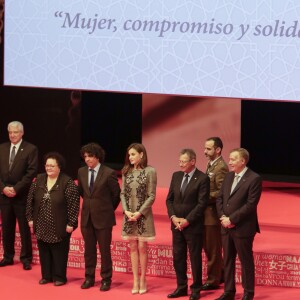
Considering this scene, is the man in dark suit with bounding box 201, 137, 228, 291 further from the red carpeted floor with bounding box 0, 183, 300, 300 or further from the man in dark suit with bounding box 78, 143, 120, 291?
the man in dark suit with bounding box 78, 143, 120, 291

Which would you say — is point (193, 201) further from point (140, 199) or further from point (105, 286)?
point (105, 286)

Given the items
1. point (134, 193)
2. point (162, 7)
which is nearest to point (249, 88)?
point (162, 7)

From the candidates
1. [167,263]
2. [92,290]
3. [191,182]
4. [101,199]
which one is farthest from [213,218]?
[92,290]

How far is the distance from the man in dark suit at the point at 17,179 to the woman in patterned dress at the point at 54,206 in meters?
0.57

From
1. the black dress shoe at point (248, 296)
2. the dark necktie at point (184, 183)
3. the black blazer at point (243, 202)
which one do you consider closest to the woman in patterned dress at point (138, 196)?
the dark necktie at point (184, 183)

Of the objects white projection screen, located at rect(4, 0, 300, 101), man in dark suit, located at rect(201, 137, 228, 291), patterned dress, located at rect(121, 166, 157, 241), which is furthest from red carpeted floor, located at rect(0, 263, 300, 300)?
white projection screen, located at rect(4, 0, 300, 101)

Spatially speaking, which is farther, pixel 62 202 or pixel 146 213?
pixel 62 202

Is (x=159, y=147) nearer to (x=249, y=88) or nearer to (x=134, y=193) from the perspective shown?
(x=249, y=88)

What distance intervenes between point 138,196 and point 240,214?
0.99 meters

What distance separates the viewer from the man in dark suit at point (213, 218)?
860 centimetres

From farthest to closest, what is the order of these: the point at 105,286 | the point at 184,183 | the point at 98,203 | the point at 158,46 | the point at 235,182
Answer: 1. the point at 158,46
2. the point at 105,286
3. the point at 98,203
4. the point at 184,183
5. the point at 235,182

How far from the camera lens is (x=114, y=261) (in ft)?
31.3

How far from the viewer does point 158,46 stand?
10273 millimetres

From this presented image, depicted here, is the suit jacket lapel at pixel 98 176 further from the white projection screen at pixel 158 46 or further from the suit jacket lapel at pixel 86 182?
the white projection screen at pixel 158 46
